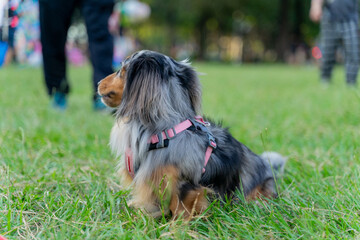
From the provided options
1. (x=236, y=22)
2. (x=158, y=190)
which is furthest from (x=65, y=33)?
(x=236, y=22)

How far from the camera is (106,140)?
349 cm

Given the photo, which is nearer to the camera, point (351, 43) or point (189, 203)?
point (189, 203)

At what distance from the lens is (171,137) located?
1982 mm

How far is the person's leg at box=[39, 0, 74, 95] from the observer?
4.14m

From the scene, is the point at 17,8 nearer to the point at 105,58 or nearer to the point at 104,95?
the point at 105,58

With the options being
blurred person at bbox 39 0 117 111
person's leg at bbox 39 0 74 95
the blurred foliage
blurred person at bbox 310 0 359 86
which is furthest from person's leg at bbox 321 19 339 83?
the blurred foliage

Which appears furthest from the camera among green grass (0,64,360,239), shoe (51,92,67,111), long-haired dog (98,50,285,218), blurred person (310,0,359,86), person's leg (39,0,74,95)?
blurred person (310,0,359,86)

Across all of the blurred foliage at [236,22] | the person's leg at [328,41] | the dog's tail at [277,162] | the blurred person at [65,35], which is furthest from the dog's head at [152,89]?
the blurred foliage at [236,22]

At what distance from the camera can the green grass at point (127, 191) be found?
1.84 m

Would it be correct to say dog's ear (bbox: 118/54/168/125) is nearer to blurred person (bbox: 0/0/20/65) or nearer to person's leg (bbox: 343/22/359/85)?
blurred person (bbox: 0/0/20/65)

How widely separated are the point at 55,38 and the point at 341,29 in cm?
509

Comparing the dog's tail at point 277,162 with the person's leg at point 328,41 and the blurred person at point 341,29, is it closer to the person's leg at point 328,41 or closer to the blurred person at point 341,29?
the blurred person at point 341,29

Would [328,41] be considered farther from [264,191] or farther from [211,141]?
[211,141]

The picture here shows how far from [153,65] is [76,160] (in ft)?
4.72
